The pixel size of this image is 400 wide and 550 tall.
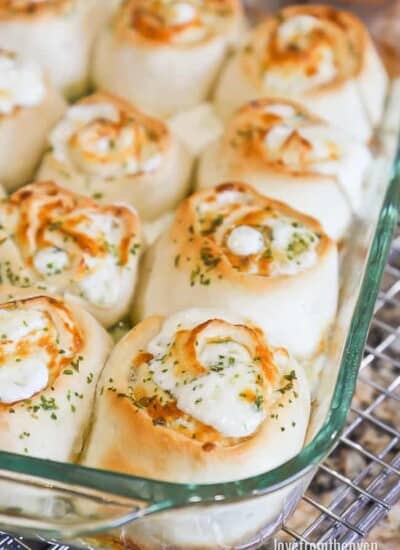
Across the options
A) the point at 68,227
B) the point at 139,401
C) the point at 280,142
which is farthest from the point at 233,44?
the point at 139,401

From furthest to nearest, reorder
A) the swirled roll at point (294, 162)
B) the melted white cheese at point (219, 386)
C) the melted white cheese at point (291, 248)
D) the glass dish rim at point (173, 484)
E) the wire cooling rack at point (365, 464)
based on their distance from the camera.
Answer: the swirled roll at point (294, 162) → the melted white cheese at point (291, 248) → the wire cooling rack at point (365, 464) → the melted white cheese at point (219, 386) → the glass dish rim at point (173, 484)

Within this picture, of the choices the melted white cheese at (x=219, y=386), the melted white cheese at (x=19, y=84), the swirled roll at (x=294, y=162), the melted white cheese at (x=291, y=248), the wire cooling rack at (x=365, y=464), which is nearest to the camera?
the melted white cheese at (x=219, y=386)

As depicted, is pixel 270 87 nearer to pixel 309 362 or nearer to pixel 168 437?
pixel 309 362

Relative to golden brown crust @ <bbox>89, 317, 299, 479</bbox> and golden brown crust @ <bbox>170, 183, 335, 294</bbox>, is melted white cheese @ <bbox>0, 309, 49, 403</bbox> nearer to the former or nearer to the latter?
golden brown crust @ <bbox>89, 317, 299, 479</bbox>

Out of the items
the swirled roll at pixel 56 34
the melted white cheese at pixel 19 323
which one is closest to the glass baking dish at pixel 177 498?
the melted white cheese at pixel 19 323

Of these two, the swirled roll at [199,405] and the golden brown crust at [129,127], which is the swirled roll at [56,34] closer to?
the golden brown crust at [129,127]
